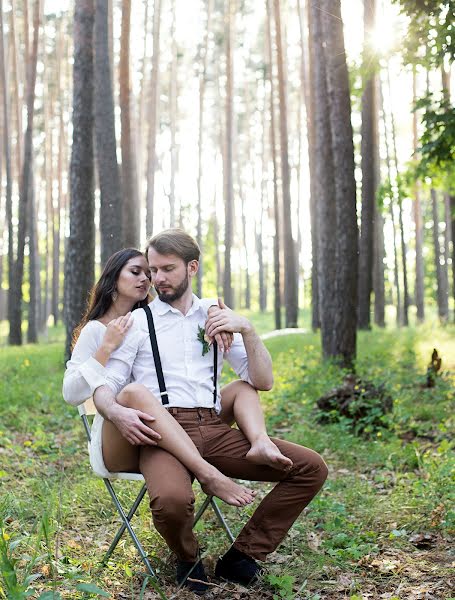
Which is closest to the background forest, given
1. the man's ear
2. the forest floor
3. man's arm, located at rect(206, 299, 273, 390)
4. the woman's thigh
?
the forest floor

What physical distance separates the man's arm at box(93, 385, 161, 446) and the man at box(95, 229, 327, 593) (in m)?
0.07

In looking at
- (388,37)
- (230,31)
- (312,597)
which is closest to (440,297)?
(230,31)

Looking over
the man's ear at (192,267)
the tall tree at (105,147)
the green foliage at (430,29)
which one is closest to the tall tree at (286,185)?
the tall tree at (105,147)

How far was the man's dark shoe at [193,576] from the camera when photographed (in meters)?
4.20

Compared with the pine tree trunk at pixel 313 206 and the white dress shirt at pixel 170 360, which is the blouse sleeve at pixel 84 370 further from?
the pine tree trunk at pixel 313 206

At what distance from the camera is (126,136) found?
51.2 ft

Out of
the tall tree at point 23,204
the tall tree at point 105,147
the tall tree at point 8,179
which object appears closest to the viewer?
the tall tree at point 105,147

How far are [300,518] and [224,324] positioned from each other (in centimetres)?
198

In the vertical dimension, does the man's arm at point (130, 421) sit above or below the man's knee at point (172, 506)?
above

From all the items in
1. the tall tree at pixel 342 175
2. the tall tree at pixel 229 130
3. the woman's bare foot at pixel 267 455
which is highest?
A: the tall tree at pixel 229 130

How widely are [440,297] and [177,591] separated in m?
22.0

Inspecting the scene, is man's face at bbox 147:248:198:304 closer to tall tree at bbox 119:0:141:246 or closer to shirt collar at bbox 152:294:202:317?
shirt collar at bbox 152:294:202:317

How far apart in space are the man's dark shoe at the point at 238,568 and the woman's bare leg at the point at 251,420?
1.81 feet

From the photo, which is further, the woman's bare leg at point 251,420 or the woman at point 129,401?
the woman's bare leg at point 251,420
